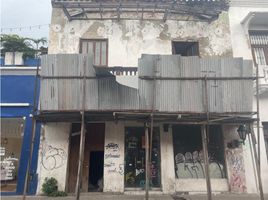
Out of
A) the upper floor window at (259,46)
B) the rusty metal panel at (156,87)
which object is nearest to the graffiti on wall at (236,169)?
the rusty metal panel at (156,87)

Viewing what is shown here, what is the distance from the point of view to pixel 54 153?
12125 millimetres

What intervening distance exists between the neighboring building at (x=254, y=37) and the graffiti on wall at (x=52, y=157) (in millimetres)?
7487

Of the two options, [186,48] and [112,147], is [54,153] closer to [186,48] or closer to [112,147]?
[112,147]

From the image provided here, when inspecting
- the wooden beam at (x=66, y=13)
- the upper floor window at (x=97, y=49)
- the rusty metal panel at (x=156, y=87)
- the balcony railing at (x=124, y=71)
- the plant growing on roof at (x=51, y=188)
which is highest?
the wooden beam at (x=66, y=13)

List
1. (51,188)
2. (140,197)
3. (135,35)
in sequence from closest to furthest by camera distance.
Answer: (140,197)
(51,188)
(135,35)

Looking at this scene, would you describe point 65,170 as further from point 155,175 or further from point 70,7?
point 70,7

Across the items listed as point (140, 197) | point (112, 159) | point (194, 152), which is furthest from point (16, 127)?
point (194, 152)

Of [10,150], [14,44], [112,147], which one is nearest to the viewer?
[112,147]

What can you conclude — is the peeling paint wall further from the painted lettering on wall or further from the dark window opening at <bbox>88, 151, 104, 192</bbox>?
the dark window opening at <bbox>88, 151, 104, 192</bbox>

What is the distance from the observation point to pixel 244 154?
41.6 ft

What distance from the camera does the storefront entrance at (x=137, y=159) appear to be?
12.3m

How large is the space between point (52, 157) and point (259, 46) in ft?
34.4

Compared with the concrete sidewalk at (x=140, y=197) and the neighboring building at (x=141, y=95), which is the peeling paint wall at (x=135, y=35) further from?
the concrete sidewalk at (x=140, y=197)

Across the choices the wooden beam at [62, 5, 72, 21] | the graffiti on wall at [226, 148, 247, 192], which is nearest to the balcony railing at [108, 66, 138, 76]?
the wooden beam at [62, 5, 72, 21]
